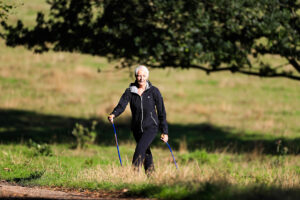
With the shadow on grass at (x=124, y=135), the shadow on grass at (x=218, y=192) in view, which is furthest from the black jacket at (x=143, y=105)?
the shadow on grass at (x=124, y=135)

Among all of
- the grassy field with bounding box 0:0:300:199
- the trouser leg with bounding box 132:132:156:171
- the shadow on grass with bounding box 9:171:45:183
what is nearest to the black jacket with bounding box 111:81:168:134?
the trouser leg with bounding box 132:132:156:171

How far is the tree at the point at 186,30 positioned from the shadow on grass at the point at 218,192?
329 inches

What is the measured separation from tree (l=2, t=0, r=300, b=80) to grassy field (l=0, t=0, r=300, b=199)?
1223 millimetres

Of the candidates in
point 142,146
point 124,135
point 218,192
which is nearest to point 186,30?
point 124,135

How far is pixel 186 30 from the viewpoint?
15.5 m

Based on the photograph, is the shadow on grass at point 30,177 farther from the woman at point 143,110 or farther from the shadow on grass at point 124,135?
the shadow on grass at point 124,135

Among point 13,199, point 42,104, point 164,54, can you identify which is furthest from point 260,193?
point 42,104

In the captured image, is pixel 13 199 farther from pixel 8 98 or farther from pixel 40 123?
pixel 8 98

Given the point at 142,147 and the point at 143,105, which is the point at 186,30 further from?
the point at 142,147

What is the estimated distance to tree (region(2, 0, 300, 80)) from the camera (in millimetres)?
15430

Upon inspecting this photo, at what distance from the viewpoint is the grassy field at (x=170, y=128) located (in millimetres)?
8195

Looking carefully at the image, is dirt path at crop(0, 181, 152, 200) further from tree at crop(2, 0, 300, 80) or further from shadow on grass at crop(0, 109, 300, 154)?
shadow on grass at crop(0, 109, 300, 154)

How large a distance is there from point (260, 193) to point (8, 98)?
1043 inches

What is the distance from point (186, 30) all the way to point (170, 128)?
9.43m
